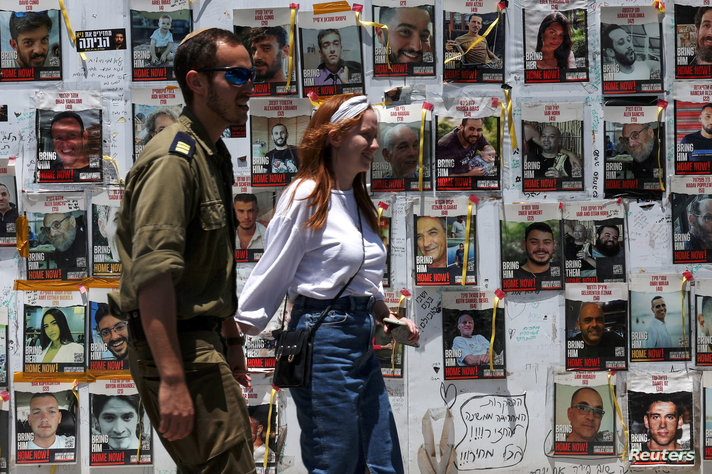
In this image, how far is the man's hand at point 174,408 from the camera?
8.27 feet

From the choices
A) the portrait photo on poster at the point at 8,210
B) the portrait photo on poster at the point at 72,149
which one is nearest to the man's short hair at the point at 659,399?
the portrait photo on poster at the point at 72,149

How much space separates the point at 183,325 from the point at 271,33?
2438mm

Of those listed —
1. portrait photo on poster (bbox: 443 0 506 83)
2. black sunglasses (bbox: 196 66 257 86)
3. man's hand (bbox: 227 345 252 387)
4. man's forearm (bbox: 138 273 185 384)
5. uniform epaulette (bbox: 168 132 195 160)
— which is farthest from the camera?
portrait photo on poster (bbox: 443 0 506 83)

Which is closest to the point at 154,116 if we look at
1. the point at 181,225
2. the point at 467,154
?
the point at 467,154

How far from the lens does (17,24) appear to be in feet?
15.6

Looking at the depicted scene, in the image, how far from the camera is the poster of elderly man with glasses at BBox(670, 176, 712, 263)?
15.6 feet

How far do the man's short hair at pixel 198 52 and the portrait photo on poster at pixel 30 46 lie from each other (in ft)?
7.13

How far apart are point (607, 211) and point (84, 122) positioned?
9.50 ft

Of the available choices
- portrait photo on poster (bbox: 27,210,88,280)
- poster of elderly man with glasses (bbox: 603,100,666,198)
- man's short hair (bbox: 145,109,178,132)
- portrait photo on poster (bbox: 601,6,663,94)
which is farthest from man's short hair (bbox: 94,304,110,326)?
portrait photo on poster (bbox: 601,6,663,94)

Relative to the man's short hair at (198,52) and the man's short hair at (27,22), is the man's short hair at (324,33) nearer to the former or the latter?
the man's short hair at (27,22)

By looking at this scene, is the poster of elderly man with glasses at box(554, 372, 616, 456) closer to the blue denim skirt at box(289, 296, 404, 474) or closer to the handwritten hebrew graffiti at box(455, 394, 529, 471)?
the handwritten hebrew graffiti at box(455, 394, 529, 471)

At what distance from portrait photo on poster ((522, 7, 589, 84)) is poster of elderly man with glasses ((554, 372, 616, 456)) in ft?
5.45

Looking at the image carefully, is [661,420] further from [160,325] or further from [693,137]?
[160,325]

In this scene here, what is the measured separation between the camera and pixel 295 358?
3311mm
